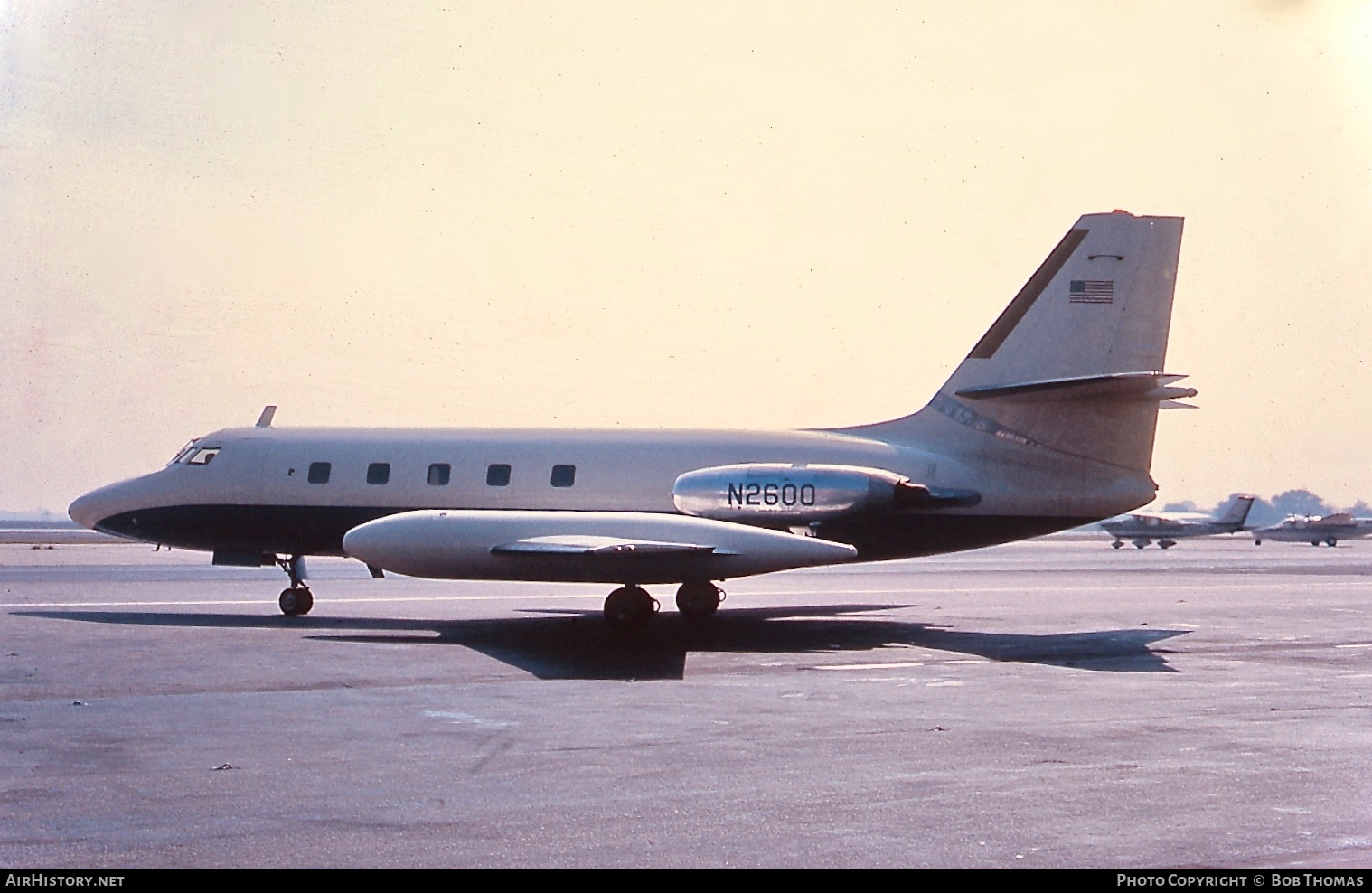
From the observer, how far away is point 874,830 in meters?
9.27

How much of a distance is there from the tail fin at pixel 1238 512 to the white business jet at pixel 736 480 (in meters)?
63.0

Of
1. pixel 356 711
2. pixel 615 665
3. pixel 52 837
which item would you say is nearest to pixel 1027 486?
pixel 615 665

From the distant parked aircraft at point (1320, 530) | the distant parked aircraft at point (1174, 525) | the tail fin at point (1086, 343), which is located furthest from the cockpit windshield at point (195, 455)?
the distant parked aircraft at point (1320, 530)

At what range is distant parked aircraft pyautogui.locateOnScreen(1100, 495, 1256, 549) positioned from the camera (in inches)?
3403

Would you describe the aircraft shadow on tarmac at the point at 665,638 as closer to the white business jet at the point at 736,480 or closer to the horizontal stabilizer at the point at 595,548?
the white business jet at the point at 736,480

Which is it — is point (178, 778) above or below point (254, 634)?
above

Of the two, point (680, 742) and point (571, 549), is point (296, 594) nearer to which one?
point (571, 549)

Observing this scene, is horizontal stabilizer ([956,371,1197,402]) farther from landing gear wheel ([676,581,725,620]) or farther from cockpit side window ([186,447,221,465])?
cockpit side window ([186,447,221,465])

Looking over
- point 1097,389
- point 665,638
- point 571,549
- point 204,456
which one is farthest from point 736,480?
point 204,456

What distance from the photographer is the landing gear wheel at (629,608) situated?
83.0 ft

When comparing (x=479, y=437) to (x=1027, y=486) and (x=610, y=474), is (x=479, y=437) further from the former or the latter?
(x=1027, y=486)

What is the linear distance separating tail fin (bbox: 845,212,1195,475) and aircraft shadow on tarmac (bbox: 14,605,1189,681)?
11.6ft

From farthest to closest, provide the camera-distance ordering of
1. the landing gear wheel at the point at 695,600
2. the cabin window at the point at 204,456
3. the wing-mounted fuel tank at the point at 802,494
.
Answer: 1. the cabin window at the point at 204,456
2. the landing gear wheel at the point at 695,600
3. the wing-mounted fuel tank at the point at 802,494

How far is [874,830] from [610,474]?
19.4 metres
